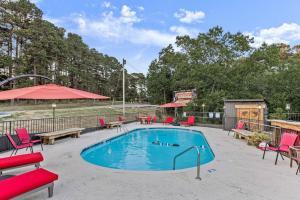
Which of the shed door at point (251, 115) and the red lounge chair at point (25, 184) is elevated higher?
the shed door at point (251, 115)

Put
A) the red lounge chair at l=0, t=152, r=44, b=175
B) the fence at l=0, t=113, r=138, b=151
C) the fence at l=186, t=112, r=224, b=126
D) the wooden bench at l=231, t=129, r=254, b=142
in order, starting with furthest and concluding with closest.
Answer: the fence at l=186, t=112, r=224, b=126 < the wooden bench at l=231, t=129, r=254, b=142 < the fence at l=0, t=113, r=138, b=151 < the red lounge chair at l=0, t=152, r=44, b=175

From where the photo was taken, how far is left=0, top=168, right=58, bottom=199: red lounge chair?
2.95 meters

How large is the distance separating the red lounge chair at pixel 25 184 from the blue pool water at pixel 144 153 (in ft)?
11.7

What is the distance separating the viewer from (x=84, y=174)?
191 inches

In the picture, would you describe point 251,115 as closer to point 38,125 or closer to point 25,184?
point 25,184

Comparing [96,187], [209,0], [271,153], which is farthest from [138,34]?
[96,187]

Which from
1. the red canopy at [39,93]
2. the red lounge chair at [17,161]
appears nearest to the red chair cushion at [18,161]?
the red lounge chair at [17,161]

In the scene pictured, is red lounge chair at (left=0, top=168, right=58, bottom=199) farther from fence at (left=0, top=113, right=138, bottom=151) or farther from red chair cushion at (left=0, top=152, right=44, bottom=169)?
fence at (left=0, top=113, right=138, bottom=151)

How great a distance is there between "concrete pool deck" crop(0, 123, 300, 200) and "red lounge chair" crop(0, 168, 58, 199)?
1.20ft

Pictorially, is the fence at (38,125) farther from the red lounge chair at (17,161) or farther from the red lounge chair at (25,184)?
the red lounge chair at (25,184)

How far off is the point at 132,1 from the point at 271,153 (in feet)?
44.5

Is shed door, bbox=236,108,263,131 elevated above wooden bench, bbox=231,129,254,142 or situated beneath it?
elevated above

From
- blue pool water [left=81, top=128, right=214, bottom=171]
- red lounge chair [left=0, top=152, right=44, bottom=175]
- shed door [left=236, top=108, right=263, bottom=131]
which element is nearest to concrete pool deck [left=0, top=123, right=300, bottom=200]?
red lounge chair [left=0, top=152, right=44, bottom=175]

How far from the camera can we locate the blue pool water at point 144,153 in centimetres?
726
